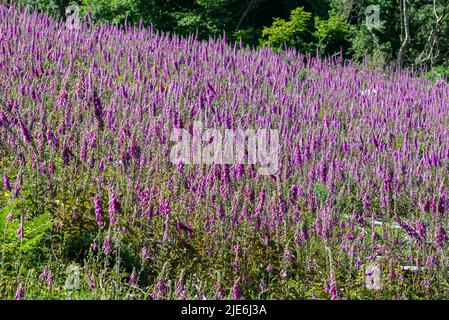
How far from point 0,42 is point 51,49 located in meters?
0.56

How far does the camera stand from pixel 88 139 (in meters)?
4.77

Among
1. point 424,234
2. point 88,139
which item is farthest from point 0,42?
point 424,234

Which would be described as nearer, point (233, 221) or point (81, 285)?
point (81, 285)

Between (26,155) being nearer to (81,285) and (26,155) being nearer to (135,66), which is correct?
(81,285)

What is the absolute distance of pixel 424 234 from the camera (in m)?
4.23

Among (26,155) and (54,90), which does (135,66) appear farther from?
(26,155)

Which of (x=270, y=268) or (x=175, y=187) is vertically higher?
(x=175, y=187)

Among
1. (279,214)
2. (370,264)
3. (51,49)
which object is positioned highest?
(51,49)

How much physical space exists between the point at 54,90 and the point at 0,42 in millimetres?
1890

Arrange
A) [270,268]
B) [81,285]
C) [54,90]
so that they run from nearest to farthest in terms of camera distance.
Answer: [81,285], [270,268], [54,90]

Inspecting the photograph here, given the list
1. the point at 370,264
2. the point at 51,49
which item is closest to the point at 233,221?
the point at 370,264

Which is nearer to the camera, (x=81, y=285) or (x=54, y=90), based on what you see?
(x=81, y=285)
